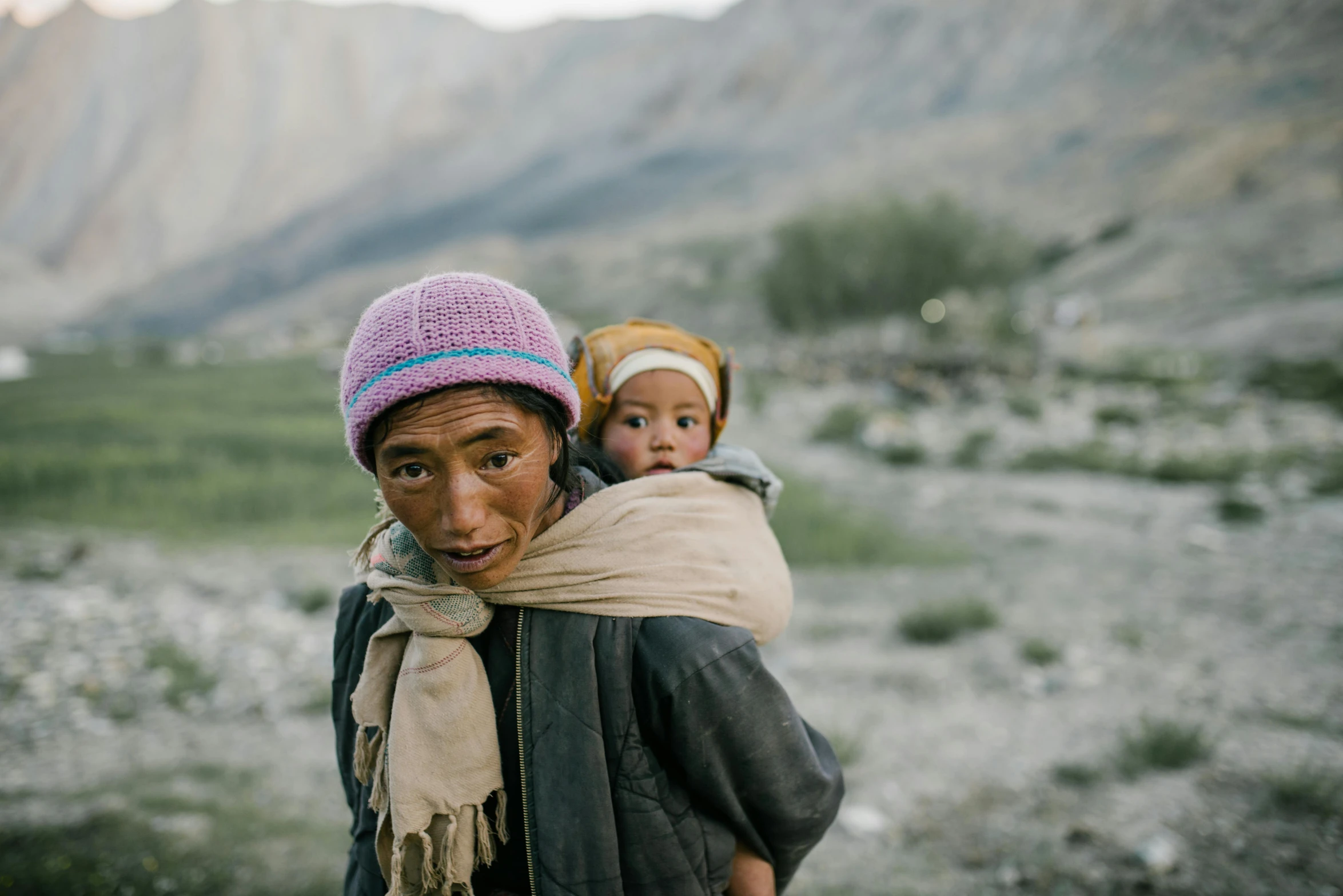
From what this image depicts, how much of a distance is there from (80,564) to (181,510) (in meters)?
2.05

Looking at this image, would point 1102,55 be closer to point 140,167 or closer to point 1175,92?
point 1175,92

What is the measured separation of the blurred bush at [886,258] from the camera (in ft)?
106

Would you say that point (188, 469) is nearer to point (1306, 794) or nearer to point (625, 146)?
point (1306, 794)

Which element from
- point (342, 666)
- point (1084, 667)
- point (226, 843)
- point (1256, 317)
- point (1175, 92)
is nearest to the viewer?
point (342, 666)

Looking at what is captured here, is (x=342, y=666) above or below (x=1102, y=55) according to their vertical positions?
below

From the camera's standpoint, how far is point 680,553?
1468mm

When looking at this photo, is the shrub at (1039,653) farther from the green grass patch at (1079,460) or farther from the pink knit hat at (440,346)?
the green grass patch at (1079,460)

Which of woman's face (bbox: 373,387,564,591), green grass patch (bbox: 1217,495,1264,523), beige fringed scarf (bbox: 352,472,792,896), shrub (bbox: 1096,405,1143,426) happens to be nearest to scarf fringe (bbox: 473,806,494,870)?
beige fringed scarf (bbox: 352,472,792,896)

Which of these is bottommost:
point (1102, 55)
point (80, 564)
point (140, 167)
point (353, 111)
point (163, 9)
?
point (80, 564)

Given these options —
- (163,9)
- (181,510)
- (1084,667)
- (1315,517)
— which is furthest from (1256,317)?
(163,9)

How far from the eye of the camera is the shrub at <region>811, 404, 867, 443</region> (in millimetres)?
14180

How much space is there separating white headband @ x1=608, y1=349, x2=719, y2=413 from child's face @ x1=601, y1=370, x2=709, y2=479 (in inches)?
0.7

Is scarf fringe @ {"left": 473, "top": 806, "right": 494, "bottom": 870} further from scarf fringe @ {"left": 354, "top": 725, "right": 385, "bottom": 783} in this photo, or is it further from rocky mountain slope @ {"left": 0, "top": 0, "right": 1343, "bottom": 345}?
rocky mountain slope @ {"left": 0, "top": 0, "right": 1343, "bottom": 345}

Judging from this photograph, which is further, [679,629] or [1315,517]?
[1315,517]
